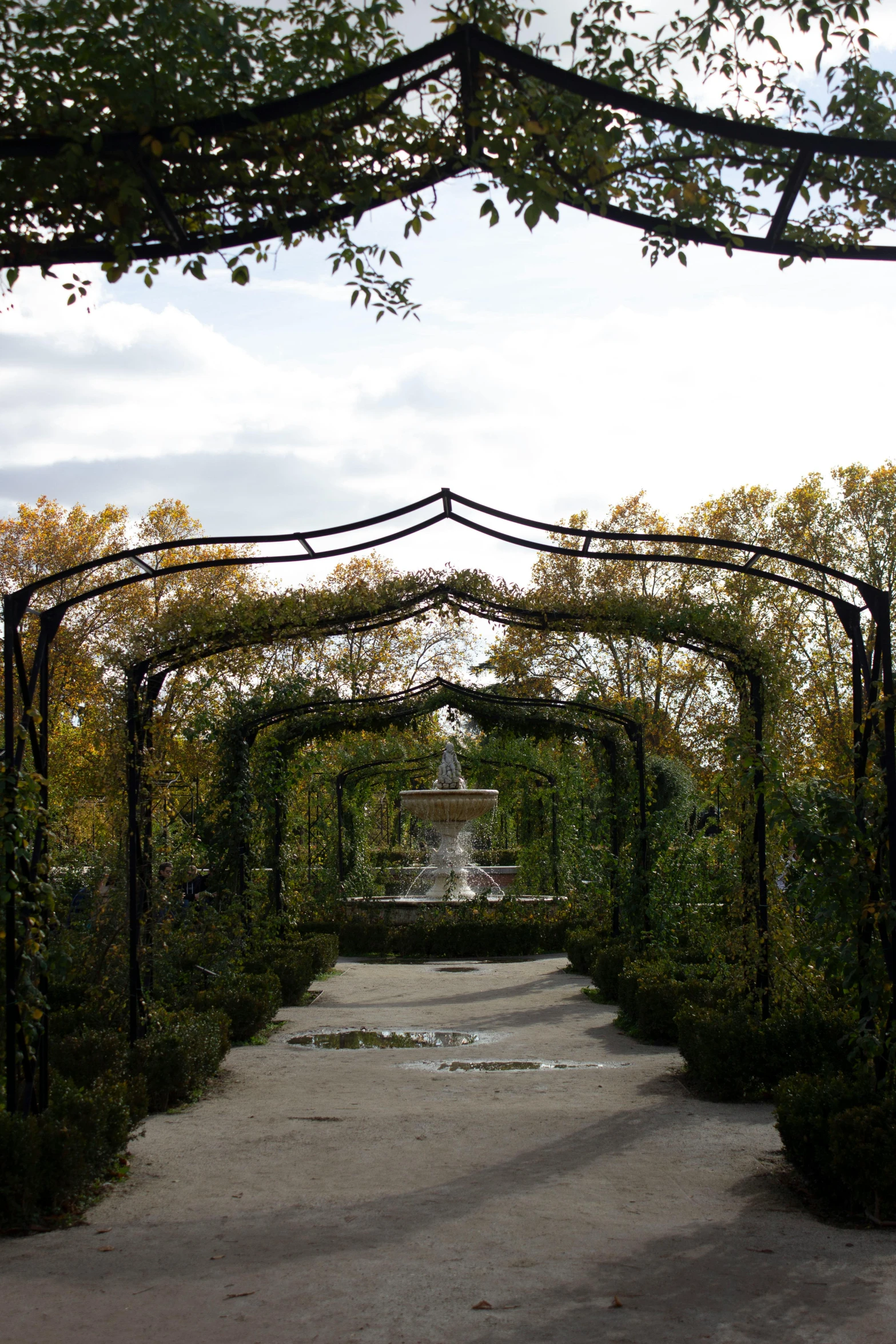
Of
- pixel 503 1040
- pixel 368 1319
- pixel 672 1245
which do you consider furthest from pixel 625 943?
pixel 368 1319

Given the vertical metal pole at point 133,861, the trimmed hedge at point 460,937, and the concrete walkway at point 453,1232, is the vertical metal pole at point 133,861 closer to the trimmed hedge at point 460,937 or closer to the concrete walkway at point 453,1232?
the concrete walkway at point 453,1232

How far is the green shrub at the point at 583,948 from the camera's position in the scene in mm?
11766

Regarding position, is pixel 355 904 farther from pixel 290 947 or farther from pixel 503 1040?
pixel 503 1040

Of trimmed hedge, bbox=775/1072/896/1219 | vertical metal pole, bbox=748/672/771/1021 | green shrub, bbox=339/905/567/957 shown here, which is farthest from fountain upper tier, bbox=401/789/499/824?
trimmed hedge, bbox=775/1072/896/1219

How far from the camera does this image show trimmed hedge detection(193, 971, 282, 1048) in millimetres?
7902

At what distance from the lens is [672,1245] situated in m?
3.84

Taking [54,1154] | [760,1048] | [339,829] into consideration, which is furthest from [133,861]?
[339,829]

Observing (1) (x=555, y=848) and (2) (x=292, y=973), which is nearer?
(2) (x=292, y=973)

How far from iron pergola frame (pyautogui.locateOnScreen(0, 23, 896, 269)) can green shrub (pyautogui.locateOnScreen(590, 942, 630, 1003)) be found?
7.63 m

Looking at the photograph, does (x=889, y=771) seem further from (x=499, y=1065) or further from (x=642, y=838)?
(x=642, y=838)

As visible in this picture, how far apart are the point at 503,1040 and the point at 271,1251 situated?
15.0ft

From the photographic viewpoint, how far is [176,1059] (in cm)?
608

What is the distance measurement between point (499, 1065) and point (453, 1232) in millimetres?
3404

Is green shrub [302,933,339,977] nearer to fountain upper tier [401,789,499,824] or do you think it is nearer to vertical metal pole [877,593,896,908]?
fountain upper tier [401,789,499,824]
